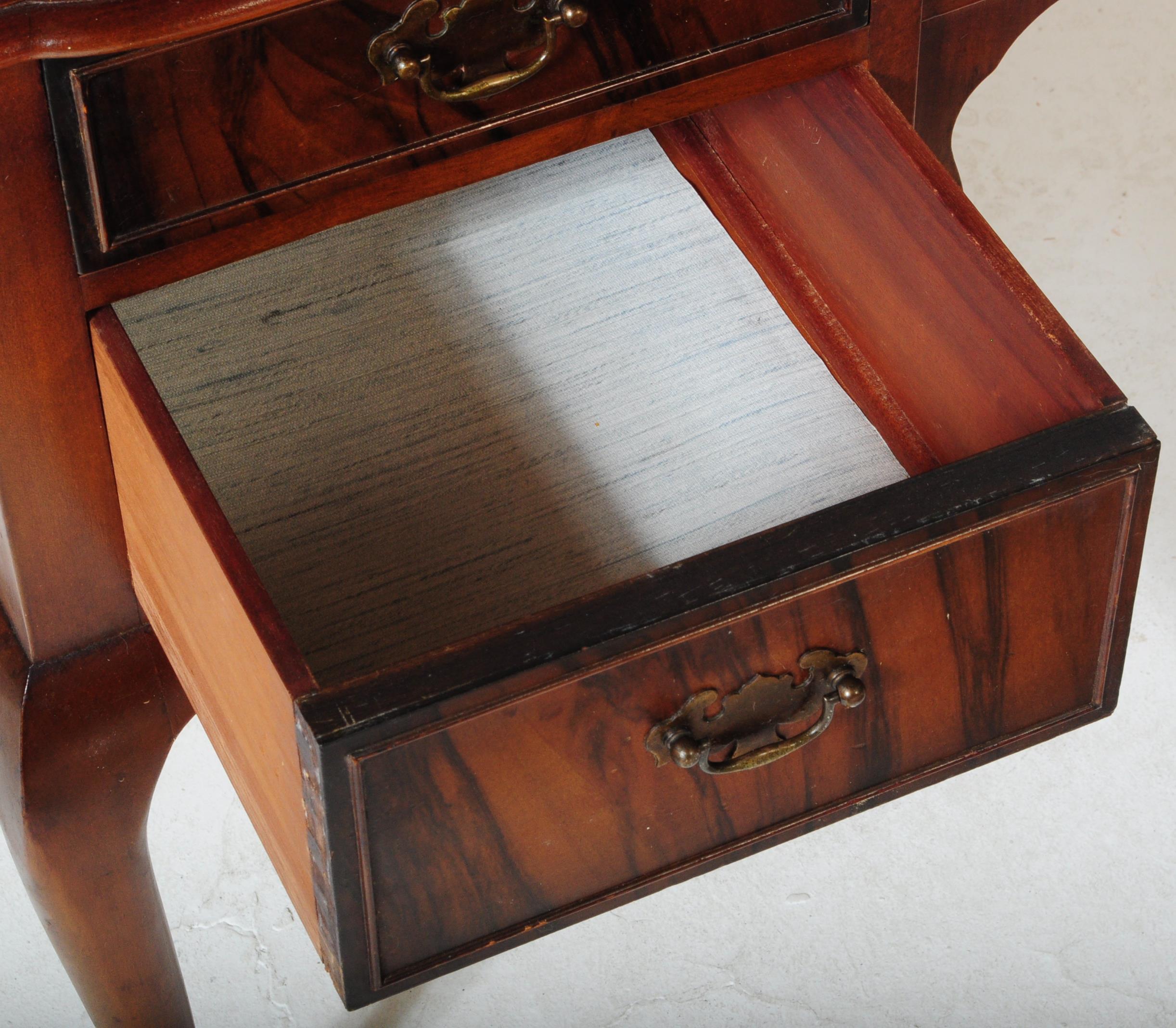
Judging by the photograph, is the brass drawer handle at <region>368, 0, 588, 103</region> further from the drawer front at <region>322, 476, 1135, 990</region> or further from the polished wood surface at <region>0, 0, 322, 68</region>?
the drawer front at <region>322, 476, 1135, 990</region>

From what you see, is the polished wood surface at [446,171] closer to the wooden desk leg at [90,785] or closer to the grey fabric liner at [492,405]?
the grey fabric liner at [492,405]

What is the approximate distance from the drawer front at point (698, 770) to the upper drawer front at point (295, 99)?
8.8 inches

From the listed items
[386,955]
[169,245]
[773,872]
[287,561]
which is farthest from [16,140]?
[773,872]

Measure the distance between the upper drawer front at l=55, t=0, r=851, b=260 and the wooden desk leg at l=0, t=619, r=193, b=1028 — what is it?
211 mm

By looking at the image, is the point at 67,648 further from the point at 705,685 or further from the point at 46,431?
the point at 705,685

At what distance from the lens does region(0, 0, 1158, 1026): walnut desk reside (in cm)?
58

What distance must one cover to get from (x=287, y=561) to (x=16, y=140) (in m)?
0.18

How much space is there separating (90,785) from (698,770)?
29 centimetres

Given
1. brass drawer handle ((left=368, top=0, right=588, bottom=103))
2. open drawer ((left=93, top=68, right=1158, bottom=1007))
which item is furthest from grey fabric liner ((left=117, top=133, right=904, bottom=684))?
brass drawer handle ((left=368, top=0, right=588, bottom=103))

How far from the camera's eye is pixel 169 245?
25.3 inches

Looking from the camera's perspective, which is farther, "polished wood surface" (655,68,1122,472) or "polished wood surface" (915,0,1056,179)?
"polished wood surface" (915,0,1056,179)

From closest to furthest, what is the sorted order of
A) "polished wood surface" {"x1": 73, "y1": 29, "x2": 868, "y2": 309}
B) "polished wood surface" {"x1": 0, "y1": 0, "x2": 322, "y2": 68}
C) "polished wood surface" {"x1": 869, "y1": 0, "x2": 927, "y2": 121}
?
"polished wood surface" {"x1": 0, "y1": 0, "x2": 322, "y2": 68}, "polished wood surface" {"x1": 73, "y1": 29, "x2": 868, "y2": 309}, "polished wood surface" {"x1": 869, "y1": 0, "x2": 927, "y2": 121}

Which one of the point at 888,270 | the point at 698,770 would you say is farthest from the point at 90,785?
the point at 888,270

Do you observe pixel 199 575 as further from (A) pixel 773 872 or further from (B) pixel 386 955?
(A) pixel 773 872
